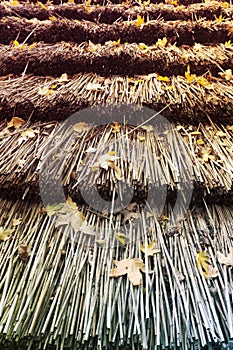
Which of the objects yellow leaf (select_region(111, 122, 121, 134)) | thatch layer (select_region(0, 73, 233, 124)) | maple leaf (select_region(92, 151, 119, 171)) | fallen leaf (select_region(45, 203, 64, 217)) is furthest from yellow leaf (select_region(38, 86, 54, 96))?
fallen leaf (select_region(45, 203, 64, 217))

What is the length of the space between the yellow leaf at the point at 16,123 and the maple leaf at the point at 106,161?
0.46 metres

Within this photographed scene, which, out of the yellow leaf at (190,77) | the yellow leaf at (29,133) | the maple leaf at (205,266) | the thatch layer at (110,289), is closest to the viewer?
the thatch layer at (110,289)

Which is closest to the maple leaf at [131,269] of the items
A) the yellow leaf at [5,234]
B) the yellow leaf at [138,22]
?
the yellow leaf at [5,234]

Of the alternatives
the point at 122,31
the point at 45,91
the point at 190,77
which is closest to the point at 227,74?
the point at 190,77

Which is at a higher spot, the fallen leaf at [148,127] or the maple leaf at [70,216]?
the fallen leaf at [148,127]

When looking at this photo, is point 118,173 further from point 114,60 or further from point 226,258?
point 114,60

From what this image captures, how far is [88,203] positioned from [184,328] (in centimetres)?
54

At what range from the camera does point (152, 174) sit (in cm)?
107

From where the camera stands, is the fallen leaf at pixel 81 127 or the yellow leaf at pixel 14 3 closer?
Result: the fallen leaf at pixel 81 127

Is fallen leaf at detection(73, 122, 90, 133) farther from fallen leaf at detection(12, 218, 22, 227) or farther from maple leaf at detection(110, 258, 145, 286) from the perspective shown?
maple leaf at detection(110, 258, 145, 286)

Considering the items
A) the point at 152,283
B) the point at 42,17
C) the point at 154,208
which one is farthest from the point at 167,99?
the point at 42,17

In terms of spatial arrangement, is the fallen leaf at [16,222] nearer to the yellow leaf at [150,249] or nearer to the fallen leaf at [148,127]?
the yellow leaf at [150,249]

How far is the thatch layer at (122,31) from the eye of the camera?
1.61 m

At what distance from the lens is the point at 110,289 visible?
35.8 inches
